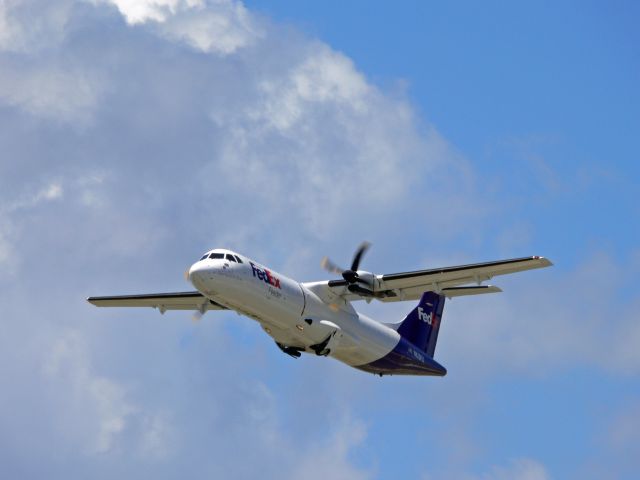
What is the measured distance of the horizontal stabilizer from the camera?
Result: 1829 inches

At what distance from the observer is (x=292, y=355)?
46.1 meters

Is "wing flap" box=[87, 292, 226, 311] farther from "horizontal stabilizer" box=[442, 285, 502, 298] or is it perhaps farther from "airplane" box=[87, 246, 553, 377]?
"horizontal stabilizer" box=[442, 285, 502, 298]

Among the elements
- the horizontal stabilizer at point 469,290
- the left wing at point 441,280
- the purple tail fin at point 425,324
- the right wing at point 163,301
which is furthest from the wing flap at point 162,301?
the horizontal stabilizer at point 469,290

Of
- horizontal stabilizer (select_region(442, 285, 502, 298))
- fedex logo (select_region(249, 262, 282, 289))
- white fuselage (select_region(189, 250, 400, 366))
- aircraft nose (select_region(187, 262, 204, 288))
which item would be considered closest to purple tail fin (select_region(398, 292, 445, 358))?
white fuselage (select_region(189, 250, 400, 366))

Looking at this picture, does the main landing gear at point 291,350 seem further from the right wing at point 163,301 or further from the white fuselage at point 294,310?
the right wing at point 163,301

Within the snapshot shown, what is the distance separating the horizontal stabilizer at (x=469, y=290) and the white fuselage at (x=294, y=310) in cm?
267

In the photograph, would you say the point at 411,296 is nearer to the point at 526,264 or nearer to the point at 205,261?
the point at 526,264

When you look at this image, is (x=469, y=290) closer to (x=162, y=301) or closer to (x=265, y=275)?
(x=265, y=275)

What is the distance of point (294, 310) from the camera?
144ft

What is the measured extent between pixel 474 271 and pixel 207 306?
37.4 ft

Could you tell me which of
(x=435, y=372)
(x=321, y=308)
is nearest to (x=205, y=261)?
(x=321, y=308)

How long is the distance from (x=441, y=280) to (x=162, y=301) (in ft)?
39.4

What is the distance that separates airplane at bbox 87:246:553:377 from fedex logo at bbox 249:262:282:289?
0.03 metres

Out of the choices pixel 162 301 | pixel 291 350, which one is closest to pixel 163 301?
pixel 162 301
